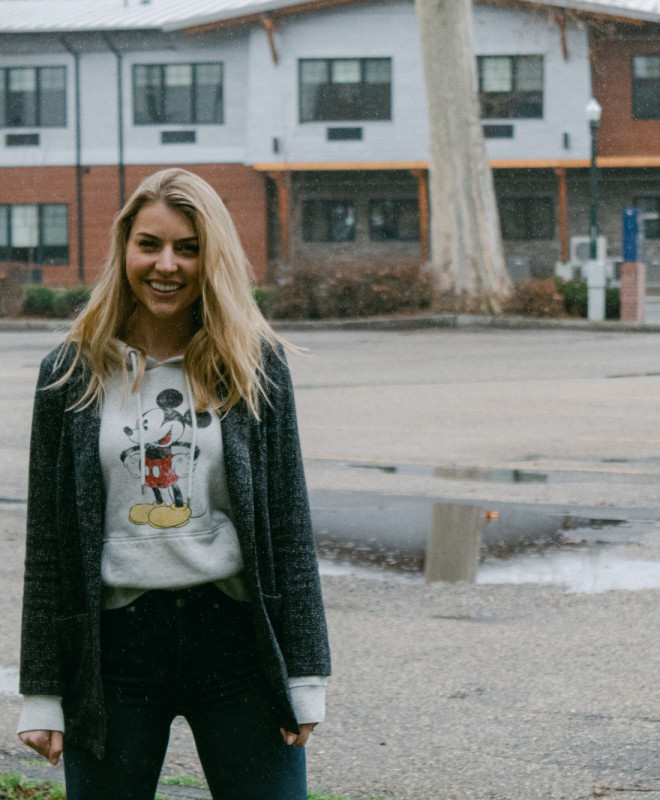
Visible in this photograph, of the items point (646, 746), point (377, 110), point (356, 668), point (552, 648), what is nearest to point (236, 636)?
point (646, 746)

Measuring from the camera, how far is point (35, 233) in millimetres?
38250

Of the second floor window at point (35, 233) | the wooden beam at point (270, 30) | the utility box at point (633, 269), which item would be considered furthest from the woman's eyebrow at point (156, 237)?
the second floor window at point (35, 233)

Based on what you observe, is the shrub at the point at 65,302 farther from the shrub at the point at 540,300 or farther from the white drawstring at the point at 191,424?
the white drawstring at the point at 191,424

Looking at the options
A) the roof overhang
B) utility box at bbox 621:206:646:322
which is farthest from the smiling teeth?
the roof overhang

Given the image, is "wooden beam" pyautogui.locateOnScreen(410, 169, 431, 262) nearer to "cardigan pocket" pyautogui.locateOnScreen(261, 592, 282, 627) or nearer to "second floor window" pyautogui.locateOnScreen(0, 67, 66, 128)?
"second floor window" pyautogui.locateOnScreen(0, 67, 66, 128)

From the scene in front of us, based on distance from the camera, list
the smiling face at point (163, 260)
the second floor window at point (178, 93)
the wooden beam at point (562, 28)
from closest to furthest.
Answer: the smiling face at point (163, 260) → the wooden beam at point (562, 28) → the second floor window at point (178, 93)

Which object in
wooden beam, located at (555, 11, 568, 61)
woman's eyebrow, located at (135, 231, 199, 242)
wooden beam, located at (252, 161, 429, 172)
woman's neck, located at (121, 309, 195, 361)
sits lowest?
woman's neck, located at (121, 309, 195, 361)

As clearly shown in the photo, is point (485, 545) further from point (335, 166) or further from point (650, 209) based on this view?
point (650, 209)

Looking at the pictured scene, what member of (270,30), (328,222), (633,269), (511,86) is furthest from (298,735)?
(328,222)

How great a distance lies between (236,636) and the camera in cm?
273

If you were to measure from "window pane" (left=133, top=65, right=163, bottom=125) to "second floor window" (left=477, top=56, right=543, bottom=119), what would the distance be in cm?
867

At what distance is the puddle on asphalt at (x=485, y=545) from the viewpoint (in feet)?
22.6

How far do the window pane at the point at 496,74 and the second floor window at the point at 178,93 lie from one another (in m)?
7.07

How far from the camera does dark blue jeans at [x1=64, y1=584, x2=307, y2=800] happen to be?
8.85ft
